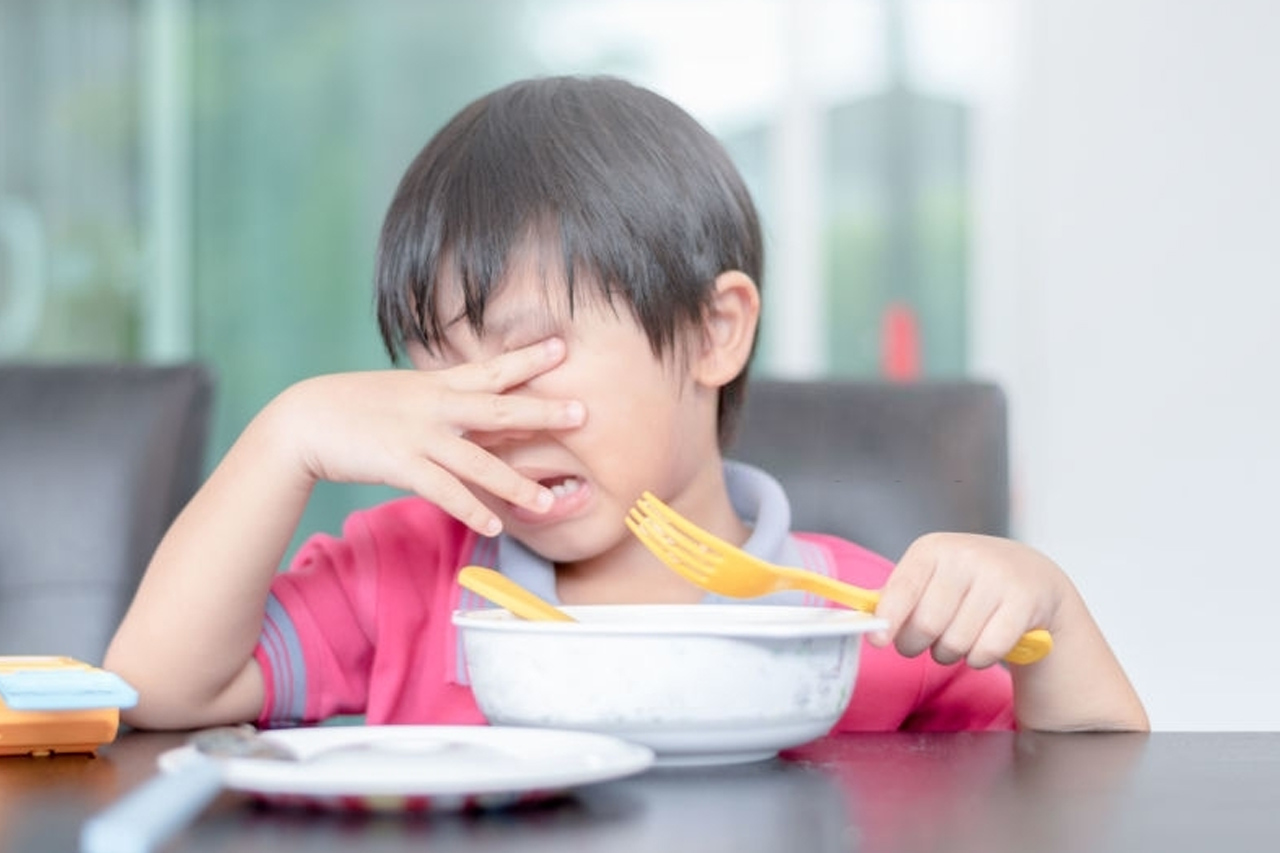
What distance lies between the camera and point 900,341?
3828 mm

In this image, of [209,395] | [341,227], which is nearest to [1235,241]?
[341,227]

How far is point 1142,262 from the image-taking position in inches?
126

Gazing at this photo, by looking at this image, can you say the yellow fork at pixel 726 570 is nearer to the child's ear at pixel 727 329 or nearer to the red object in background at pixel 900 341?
the child's ear at pixel 727 329

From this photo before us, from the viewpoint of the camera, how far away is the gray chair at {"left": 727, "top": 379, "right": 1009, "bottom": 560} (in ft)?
4.68

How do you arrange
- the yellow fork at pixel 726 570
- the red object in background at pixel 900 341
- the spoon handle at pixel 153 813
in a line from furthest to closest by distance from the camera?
the red object in background at pixel 900 341, the yellow fork at pixel 726 570, the spoon handle at pixel 153 813

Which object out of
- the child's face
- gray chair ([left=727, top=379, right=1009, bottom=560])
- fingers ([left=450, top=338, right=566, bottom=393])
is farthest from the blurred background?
fingers ([left=450, top=338, right=566, bottom=393])

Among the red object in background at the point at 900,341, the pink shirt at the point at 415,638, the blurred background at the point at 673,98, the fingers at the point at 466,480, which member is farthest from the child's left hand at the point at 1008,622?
the red object in background at the point at 900,341

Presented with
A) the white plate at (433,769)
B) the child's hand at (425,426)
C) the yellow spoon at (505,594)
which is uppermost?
the child's hand at (425,426)

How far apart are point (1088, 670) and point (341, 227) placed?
3107 millimetres

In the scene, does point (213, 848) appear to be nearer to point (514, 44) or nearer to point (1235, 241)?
point (1235, 241)

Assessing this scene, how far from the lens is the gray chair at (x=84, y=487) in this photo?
4.33ft

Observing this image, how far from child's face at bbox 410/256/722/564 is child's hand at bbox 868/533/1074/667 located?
0.91ft

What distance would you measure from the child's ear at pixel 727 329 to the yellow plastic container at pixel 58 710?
53cm

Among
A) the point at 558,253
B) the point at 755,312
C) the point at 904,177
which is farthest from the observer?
the point at 904,177
